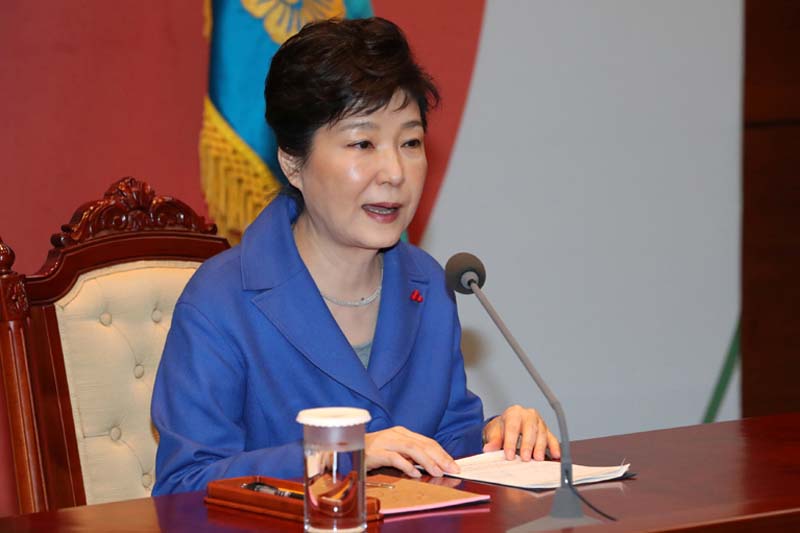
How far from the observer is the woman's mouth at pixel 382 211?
2133 mm

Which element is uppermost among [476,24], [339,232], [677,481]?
[476,24]

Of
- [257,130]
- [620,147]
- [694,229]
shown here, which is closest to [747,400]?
[694,229]

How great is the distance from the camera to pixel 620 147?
3809 millimetres

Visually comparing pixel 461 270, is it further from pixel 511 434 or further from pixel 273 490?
pixel 273 490

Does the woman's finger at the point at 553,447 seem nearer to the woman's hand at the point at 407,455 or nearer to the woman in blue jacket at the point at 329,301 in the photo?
the woman in blue jacket at the point at 329,301

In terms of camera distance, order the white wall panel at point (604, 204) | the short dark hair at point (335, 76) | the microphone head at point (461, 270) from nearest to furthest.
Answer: the microphone head at point (461, 270)
the short dark hair at point (335, 76)
the white wall panel at point (604, 204)

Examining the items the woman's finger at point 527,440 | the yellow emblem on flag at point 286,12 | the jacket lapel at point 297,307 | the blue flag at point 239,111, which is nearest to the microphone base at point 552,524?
the woman's finger at point 527,440

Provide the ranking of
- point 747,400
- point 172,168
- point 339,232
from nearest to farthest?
point 339,232, point 172,168, point 747,400

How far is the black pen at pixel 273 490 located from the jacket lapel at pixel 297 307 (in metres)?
0.51

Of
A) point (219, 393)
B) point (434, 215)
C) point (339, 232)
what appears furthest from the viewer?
point (434, 215)

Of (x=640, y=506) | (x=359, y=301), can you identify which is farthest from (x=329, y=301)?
(x=640, y=506)

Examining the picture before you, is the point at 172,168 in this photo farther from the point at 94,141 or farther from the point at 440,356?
the point at 440,356

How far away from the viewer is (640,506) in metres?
1.50

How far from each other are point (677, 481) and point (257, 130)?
1778mm
